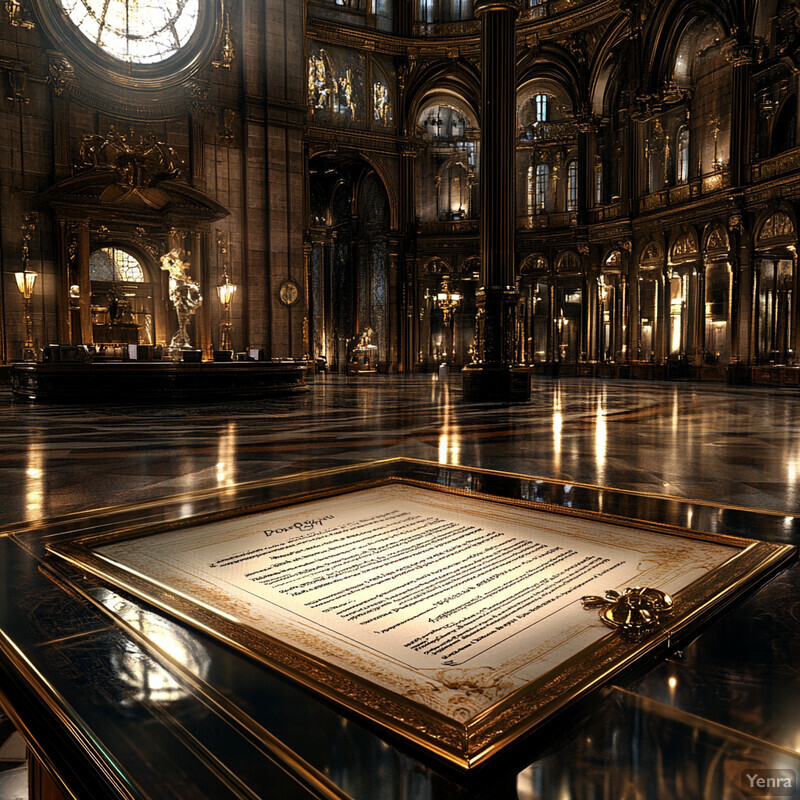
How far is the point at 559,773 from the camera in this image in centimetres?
102

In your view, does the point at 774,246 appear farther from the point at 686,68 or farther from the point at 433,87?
the point at 433,87

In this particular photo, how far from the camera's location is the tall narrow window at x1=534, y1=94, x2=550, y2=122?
27703 millimetres

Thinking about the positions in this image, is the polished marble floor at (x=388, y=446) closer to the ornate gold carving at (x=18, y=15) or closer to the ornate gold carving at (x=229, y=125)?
the ornate gold carving at (x=18, y=15)

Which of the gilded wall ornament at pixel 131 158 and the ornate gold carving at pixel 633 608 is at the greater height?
the gilded wall ornament at pixel 131 158

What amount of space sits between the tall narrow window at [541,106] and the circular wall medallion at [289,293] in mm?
13635

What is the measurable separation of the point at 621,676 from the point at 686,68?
25982 millimetres

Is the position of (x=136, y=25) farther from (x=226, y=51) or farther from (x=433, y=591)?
(x=433, y=591)

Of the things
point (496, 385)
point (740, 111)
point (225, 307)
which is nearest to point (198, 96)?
point (225, 307)


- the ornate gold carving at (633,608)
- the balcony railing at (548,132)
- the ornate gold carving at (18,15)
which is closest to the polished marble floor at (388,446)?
the ornate gold carving at (633,608)

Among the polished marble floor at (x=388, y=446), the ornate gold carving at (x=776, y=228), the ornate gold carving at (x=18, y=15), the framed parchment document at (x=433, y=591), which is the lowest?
the polished marble floor at (x=388, y=446)

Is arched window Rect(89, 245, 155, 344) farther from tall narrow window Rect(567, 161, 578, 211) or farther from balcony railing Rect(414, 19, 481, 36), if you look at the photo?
tall narrow window Rect(567, 161, 578, 211)

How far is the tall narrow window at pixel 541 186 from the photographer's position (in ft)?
90.9

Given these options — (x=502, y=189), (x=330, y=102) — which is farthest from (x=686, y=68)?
(x=502, y=189)

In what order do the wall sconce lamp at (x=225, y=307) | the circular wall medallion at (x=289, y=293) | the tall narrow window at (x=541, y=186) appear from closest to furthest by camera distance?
the wall sconce lamp at (x=225, y=307) < the circular wall medallion at (x=289, y=293) < the tall narrow window at (x=541, y=186)
